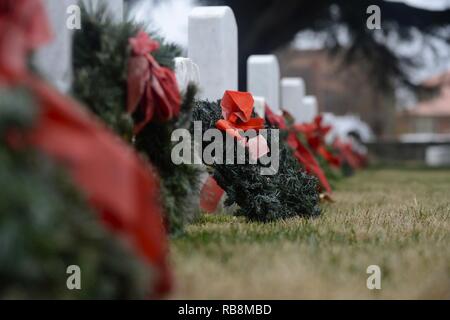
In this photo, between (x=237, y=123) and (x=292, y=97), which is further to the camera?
(x=292, y=97)

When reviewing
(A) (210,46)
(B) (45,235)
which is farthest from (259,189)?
(B) (45,235)

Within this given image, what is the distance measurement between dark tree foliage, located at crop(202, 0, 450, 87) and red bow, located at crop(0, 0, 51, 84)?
1314 centimetres

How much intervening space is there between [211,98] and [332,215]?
1.40 metres

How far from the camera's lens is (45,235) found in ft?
6.87

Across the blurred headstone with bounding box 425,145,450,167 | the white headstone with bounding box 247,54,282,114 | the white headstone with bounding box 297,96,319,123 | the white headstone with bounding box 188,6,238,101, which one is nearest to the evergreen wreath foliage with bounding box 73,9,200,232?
the white headstone with bounding box 188,6,238,101

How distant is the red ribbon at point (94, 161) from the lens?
2229mm

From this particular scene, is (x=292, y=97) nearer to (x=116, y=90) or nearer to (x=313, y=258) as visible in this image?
(x=116, y=90)

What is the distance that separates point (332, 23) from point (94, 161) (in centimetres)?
1623

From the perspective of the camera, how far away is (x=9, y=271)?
2061 millimetres

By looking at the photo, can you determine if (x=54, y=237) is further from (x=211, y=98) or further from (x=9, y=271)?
(x=211, y=98)

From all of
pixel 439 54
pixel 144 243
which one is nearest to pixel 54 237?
pixel 144 243

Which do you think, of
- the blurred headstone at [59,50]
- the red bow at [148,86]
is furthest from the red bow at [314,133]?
the blurred headstone at [59,50]

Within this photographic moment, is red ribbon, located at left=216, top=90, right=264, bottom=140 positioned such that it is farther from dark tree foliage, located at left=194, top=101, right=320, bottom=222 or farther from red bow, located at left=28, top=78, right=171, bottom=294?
red bow, located at left=28, top=78, right=171, bottom=294

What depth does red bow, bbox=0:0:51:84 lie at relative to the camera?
7.81 ft
